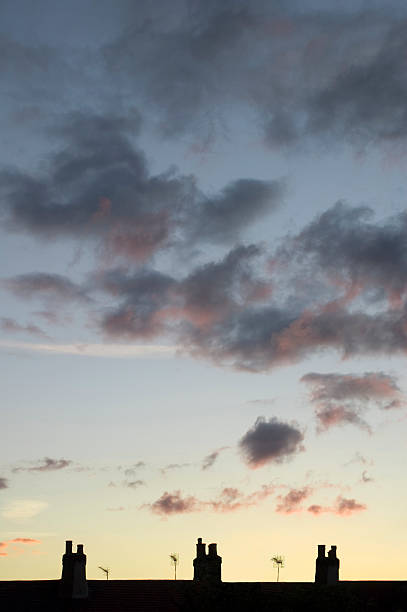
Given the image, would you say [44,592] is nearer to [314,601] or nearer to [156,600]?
[156,600]

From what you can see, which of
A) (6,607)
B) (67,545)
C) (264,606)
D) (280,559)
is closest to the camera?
(264,606)

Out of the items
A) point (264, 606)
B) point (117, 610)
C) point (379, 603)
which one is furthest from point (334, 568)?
point (264, 606)

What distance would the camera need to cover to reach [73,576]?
66.2 meters

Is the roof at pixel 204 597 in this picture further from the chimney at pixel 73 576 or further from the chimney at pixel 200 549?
the chimney at pixel 200 549

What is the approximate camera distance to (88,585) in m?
67.6

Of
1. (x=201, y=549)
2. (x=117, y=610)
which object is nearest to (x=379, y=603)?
(x=201, y=549)

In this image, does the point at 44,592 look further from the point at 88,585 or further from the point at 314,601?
the point at 314,601

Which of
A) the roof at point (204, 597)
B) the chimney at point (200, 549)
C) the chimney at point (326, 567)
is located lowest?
the roof at point (204, 597)

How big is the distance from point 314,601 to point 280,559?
23.4 metres

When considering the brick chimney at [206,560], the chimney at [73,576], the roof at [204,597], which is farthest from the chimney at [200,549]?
the chimney at [73,576]

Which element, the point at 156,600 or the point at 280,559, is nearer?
the point at 156,600

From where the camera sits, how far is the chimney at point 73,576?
216 ft

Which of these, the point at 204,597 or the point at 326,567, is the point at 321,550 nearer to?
the point at 326,567

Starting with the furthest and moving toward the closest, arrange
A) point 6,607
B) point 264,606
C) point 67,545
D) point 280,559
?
point 280,559
point 67,545
point 6,607
point 264,606
